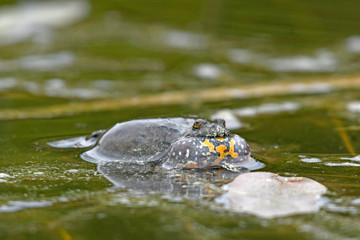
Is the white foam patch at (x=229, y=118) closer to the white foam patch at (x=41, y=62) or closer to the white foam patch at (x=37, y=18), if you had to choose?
the white foam patch at (x=41, y=62)

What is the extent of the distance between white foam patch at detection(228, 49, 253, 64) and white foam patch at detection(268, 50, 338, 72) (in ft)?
0.77

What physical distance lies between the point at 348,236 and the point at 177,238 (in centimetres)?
49

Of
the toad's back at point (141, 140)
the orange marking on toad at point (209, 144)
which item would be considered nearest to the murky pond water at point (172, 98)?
the toad's back at point (141, 140)

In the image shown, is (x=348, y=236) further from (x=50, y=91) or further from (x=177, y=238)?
(x=50, y=91)

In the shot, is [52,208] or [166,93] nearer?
[52,208]

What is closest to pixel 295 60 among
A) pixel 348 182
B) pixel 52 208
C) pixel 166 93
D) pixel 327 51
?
pixel 327 51

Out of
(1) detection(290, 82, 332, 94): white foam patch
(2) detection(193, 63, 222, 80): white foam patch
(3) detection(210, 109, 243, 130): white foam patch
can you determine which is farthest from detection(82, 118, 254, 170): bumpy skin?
(2) detection(193, 63, 222, 80): white foam patch

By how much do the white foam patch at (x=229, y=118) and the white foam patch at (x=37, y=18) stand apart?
3589 mm

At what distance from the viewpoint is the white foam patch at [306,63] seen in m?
5.63

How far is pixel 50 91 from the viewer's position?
15.6 ft

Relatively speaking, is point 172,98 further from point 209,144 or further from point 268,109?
point 209,144

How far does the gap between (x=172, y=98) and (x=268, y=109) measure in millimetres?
800

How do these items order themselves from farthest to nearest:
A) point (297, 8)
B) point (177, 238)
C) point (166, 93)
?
point (297, 8)
point (166, 93)
point (177, 238)

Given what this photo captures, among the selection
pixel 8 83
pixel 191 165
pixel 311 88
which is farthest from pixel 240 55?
pixel 191 165
